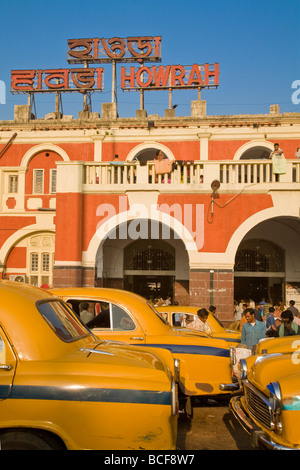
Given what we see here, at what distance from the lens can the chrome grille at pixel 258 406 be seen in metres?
3.95

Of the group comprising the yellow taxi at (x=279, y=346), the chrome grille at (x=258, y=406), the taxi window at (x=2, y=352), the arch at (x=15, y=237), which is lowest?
the chrome grille at (x=258, y=406)

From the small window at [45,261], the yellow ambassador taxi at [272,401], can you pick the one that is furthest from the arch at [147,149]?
the yellow ambassador taxi at [272,401]

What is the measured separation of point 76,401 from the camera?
3.19m

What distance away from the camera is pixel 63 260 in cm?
1373

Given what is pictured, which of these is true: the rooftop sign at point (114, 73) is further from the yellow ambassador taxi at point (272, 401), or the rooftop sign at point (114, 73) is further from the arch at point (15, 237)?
the yellow ambassador taxi at point (272, 401)

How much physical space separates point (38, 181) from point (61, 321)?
1610 centimetres

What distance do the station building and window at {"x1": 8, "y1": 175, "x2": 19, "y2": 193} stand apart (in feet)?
0.16

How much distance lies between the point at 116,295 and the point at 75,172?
27.7ft

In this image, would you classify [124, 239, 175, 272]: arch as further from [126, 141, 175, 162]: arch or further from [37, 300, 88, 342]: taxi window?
[37, 300, 88, 342]: taxi window

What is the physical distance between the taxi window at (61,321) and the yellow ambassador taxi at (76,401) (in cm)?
36

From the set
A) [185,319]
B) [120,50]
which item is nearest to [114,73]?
[120,50]

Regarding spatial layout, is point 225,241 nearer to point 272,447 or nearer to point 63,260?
point 63,260

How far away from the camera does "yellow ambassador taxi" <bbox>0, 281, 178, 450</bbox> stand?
3.17 meters

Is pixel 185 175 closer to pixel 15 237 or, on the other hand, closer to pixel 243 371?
pixel 15 237
